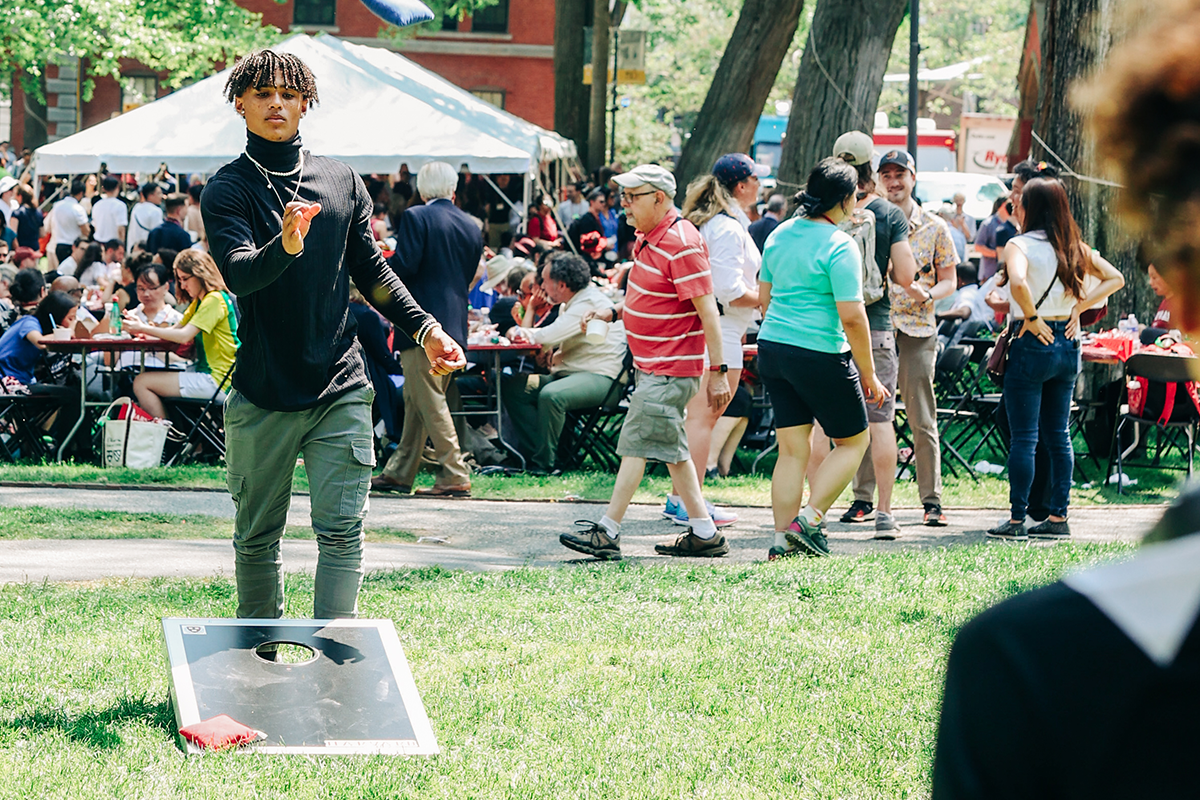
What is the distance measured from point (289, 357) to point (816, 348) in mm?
3118

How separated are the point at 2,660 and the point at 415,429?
15.8ft

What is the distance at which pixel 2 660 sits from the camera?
15.8 ft

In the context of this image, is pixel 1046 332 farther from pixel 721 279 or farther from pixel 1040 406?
pixel 721 279

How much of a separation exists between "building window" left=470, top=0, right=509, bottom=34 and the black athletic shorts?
41.2 meters

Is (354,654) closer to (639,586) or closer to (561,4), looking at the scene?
(639,586)

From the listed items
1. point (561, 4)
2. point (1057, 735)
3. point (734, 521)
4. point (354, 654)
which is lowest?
point (734, 521)

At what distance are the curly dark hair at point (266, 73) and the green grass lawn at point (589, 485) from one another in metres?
5.12

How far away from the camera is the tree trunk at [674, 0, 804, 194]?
17.1 metres

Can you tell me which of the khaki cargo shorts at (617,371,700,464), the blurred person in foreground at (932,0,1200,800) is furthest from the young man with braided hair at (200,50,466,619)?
the blurred person in foreground at (932,0,1200,800)

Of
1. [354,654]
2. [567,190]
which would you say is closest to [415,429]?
[354,654]

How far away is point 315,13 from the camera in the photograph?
46312 mm

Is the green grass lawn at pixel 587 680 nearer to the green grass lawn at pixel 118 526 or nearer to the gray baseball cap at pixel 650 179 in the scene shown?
the green grass lawn at pixel 118 526

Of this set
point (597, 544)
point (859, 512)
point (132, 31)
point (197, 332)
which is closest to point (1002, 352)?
point (859, 512)

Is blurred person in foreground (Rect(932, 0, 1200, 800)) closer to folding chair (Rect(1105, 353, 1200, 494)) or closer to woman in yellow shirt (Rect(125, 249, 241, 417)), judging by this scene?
folding chair (Rect(1105, 353, 1200, 494))
